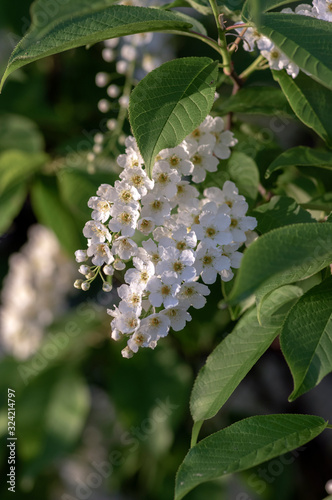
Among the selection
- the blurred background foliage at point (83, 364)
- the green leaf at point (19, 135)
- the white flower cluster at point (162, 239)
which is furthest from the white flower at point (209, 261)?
the green leaf at point (19, 135)

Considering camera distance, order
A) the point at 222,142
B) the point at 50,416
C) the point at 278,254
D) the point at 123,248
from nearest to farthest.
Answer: the point at 278,254, the point at 123,248, the point at 222,142, the point at 50,416

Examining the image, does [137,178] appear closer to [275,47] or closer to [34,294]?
[275,47]

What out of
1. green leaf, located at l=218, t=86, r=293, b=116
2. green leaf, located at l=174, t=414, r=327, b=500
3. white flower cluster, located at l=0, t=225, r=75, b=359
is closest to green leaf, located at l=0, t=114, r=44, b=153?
white flower cluster, located at l=0, t=225, r=75, b=359

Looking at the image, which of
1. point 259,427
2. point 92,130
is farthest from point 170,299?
point 92,130

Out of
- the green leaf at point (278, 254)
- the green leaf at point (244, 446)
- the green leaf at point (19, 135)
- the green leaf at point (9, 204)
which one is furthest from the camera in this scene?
the green leaf at point (19, 135)

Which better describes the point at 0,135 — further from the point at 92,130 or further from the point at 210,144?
the point at 210,144

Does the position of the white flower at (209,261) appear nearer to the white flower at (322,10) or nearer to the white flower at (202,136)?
the white flower at (202,136)

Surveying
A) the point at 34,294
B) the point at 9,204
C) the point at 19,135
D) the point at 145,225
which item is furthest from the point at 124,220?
the point at 34,294
